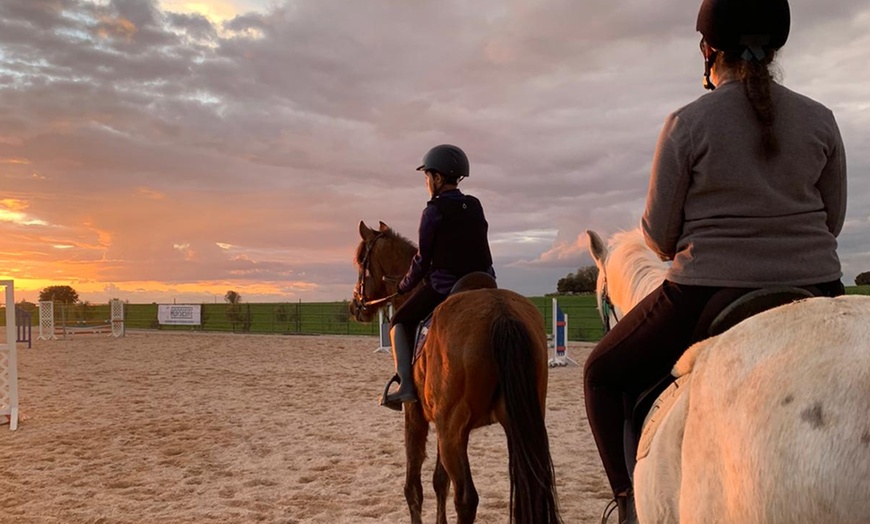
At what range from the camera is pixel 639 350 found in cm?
200

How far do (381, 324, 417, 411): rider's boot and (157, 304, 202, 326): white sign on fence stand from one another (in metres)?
28.9

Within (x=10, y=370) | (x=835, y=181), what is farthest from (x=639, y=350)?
(x=10, y=370)

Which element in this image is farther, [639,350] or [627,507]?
[627,507]

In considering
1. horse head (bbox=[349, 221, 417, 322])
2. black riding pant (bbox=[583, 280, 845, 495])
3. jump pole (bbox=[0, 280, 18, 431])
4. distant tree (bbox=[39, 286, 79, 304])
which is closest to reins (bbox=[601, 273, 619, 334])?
black riding pant (bbox=[583, 280, 845, 495])

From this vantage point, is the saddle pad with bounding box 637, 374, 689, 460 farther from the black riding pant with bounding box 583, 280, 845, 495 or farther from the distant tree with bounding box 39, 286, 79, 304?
the distant tree with bounding box 39, 286, 79, 304

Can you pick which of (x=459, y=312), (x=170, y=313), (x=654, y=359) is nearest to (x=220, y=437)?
(x=459, y=312)

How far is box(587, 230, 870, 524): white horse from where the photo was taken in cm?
107

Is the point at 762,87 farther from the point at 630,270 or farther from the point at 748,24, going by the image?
the point at 630,270

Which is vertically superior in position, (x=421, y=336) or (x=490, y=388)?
(x=421, y=336)

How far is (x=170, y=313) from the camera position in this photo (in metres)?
32.2

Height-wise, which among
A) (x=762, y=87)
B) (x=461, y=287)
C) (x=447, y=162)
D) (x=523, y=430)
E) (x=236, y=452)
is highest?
(x=447, y=162)

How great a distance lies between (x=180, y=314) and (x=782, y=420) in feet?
111

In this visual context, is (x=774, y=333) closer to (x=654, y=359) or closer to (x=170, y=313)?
(x=654, y=359)

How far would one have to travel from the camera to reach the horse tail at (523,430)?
133 inches
